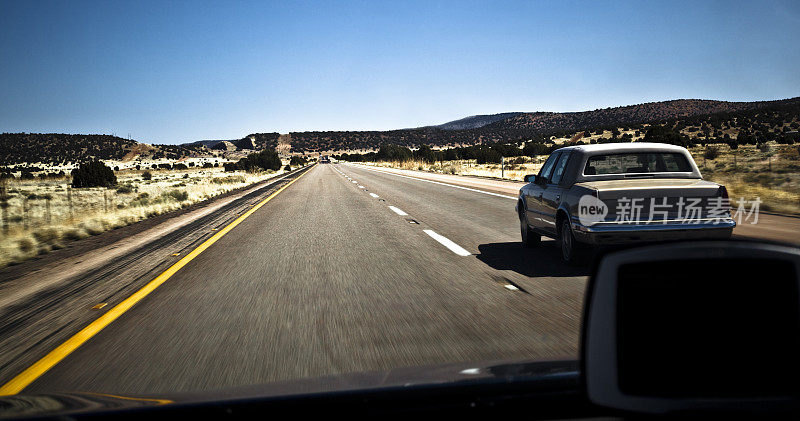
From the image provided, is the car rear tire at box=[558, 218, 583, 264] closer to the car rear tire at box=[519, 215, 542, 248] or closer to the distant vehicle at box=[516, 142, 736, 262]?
the distant vehicle at box=[516, 142, 736, 262]

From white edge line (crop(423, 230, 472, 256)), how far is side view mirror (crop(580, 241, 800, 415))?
274 inches

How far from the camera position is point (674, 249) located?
158 cm

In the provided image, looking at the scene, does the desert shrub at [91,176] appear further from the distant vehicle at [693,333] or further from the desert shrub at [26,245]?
the distant vehicle at [693,333]

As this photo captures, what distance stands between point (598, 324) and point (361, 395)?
3.30 feet

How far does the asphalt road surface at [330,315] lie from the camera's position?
4004 mm

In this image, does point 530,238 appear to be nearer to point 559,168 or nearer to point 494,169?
point 559,168

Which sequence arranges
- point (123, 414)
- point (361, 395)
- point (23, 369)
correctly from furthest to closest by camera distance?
point (23, 369) → point (361, 395) → point (123, 414)

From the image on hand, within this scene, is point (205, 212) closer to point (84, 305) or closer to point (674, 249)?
point (84, 305)

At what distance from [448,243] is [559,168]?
2.32m

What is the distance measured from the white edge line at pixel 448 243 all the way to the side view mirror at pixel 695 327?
274 inches

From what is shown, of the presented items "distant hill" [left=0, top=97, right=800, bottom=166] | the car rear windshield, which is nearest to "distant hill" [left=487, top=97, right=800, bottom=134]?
"distant hill" [left=0, top=97, right=800, bottom=166]

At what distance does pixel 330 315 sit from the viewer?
212 inches

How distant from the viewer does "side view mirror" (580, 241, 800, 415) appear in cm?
156

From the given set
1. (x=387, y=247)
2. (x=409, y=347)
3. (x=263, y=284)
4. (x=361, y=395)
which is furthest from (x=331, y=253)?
(x=361, y=395)
